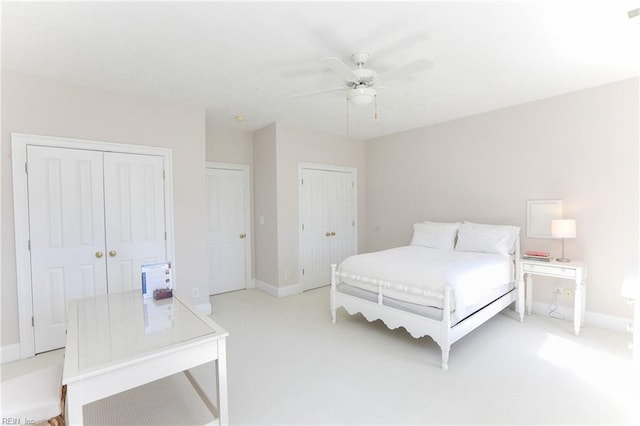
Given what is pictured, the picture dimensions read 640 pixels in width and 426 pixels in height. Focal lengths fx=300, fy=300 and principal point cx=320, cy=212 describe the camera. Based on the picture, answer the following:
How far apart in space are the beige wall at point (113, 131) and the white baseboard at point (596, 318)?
420cm

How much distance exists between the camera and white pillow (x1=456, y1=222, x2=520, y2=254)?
362 centimetres

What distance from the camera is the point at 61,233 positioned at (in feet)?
9.70

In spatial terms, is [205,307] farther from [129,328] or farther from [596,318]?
[596,318]

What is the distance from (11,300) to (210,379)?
80.1 inches

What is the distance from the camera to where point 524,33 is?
2197 millimetres

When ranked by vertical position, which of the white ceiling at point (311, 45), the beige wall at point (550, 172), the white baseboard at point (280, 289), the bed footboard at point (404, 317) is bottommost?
the white baseboard at point (280, 289)

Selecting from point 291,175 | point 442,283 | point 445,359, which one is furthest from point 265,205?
point 445,359

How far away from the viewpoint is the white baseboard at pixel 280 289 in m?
4.55

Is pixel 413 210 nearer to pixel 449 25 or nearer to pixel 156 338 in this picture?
pixel 449 25

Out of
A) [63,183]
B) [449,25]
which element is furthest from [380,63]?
[63,183]

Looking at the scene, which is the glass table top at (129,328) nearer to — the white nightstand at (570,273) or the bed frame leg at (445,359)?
the bed frame leg at (445,359)

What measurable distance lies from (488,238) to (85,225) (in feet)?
14.9

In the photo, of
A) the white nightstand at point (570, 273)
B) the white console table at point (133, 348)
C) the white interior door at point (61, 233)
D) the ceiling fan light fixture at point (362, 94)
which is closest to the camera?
the white console table at point (133, 348)

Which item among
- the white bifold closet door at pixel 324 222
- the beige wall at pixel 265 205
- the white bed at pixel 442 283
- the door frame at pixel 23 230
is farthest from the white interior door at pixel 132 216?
the white bed at pixel 442 283
